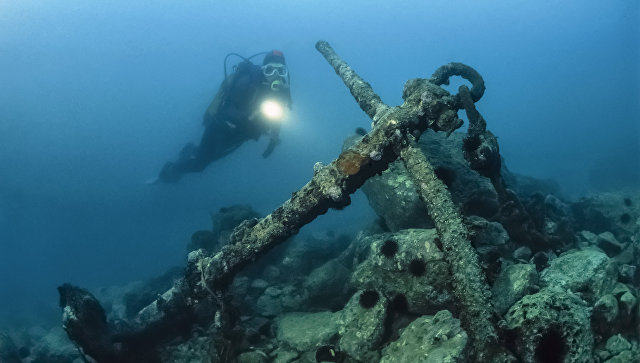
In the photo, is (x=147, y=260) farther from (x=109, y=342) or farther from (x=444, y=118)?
(x=444, y=118)

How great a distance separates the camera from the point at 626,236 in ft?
29.3

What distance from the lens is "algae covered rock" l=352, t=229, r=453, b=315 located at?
212 inches

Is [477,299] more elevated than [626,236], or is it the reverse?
[477,299]

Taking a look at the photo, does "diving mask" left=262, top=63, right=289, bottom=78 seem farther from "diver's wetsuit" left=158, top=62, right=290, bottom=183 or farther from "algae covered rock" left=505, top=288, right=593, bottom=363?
"algae covered rock" left=505, top=288, right=593, bottom=363

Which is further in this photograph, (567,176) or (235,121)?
(567,176)

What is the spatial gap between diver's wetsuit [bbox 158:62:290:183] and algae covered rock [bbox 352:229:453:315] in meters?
10.0

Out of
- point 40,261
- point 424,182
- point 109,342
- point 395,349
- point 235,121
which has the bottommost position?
point 395,349

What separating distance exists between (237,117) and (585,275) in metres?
14.0

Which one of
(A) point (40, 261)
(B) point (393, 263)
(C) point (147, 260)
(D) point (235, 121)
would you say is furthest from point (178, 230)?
(B) point (393, 263)

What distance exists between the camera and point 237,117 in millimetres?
15422

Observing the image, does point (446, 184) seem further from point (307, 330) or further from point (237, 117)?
point (237, 117)

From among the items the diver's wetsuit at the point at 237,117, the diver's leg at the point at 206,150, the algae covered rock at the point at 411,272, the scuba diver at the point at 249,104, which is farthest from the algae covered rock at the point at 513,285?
the diver's leg at the point at 206,150

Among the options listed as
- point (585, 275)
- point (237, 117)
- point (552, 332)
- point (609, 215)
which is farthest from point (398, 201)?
point (237, 117)

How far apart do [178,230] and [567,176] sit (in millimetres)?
67712
